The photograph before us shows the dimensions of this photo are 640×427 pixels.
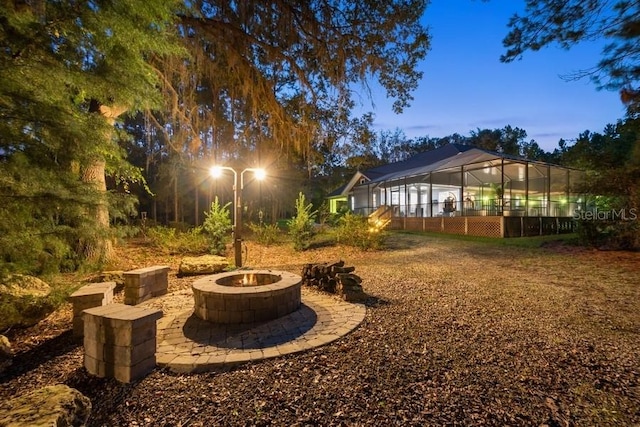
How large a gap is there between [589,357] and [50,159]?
4980mm

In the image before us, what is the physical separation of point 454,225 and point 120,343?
1488 centimetres

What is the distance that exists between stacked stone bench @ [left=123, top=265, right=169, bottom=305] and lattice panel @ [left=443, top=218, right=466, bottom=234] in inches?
528

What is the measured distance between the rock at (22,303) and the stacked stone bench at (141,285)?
92 cm

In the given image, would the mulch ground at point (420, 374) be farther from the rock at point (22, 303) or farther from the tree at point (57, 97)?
the tree at point (57, 97)

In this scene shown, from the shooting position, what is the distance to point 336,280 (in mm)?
4945

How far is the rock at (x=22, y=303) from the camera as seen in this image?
2.74m

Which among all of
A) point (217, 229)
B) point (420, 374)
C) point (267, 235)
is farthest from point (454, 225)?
point (420, 374)

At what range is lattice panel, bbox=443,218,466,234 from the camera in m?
14.3

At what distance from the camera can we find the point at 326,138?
8.66m

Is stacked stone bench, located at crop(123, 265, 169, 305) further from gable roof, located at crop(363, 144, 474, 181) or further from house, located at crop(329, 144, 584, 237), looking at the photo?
gable roof, located at crop(363, 144, 474, 181)

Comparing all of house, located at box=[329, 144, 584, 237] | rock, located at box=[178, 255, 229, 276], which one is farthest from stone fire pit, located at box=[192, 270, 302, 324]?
house, located at box=[329, 144, 584, 237]

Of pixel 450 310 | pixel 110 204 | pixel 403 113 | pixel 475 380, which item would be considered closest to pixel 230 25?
pixel 403 113

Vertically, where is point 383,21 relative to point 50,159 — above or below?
above

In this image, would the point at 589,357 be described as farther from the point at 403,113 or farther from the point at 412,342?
the point at 403,113
